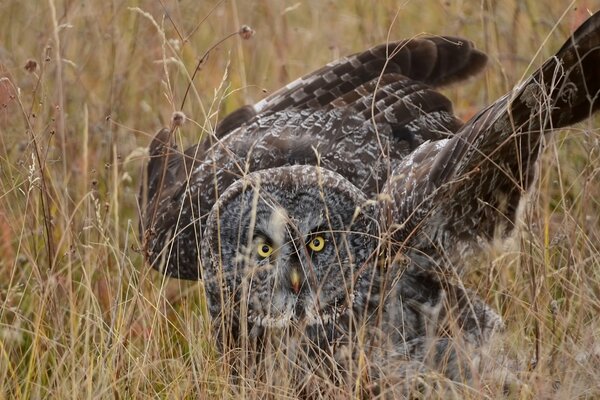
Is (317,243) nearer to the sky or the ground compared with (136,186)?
nearer to the sky

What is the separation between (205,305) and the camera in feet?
15.6

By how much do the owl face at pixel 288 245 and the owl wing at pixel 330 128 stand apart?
16.7 inches

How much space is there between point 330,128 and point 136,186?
113 centimetres

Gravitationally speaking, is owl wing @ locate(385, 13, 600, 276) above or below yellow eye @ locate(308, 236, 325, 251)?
above

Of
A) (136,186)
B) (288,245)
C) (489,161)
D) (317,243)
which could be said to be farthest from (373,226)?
(136,186)

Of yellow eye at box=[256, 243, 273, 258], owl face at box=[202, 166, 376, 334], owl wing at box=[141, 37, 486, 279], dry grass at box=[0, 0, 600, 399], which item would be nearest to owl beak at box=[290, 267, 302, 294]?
owl face at box=[202, 166, 376, 334]

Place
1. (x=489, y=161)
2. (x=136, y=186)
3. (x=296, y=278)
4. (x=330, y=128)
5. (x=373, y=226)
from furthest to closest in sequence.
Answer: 1. (x=136, y=186)
2. (x=330, y=128)
3. (x=373, y=226)
4. (x=296, y=278)
5. (x=489, y=161)

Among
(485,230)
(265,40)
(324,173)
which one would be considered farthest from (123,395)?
(265,40)

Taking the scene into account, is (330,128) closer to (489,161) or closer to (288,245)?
(288,245)

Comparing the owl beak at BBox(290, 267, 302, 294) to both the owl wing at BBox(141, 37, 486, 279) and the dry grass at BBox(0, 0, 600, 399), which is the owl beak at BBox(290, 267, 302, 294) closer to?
the dry grass at BBox(0, 0, 600, 399)

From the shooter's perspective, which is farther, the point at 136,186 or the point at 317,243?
the point at 136,186

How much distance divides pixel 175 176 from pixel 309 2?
219 centimetres

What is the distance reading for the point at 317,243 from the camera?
14.3 feet

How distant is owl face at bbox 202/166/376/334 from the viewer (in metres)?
4.33
